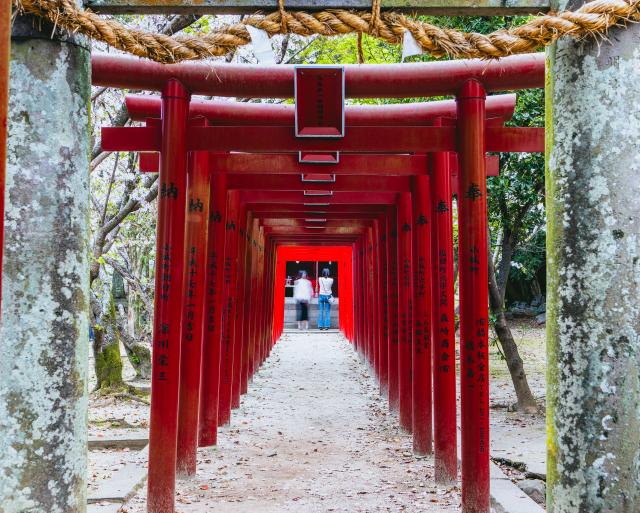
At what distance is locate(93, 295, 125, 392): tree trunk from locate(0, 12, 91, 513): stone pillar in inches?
295

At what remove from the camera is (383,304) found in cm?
1034

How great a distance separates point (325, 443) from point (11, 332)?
6036 mm

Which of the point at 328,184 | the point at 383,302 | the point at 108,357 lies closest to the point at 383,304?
the point at 383,302

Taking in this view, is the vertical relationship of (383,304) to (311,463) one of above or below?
above

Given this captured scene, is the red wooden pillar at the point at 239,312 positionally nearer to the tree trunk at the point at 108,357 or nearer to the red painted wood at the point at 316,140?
the tree trunk at the point at 108,357

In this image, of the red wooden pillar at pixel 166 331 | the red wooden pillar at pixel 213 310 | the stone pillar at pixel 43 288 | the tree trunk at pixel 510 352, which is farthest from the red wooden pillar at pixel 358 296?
the stone pillar at pixel 43 288

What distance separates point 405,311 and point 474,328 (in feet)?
10.7

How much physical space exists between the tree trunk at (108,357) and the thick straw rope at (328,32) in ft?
24.9

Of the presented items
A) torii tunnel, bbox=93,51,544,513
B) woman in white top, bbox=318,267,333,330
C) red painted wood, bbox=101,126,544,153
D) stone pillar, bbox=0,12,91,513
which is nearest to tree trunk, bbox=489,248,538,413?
torii tunnel, bbox=93,51,544,513

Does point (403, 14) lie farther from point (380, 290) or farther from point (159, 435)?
point (380, 290)

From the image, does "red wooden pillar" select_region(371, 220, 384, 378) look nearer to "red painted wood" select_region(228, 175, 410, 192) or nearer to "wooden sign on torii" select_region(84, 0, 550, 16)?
"red painted wood" select_region(228, 175, 410, 192)

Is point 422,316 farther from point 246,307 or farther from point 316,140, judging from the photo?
point 246,307

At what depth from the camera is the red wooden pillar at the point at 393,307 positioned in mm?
9109

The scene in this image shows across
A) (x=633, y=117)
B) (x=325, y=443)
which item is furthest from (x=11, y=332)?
(x=325, y=443)
